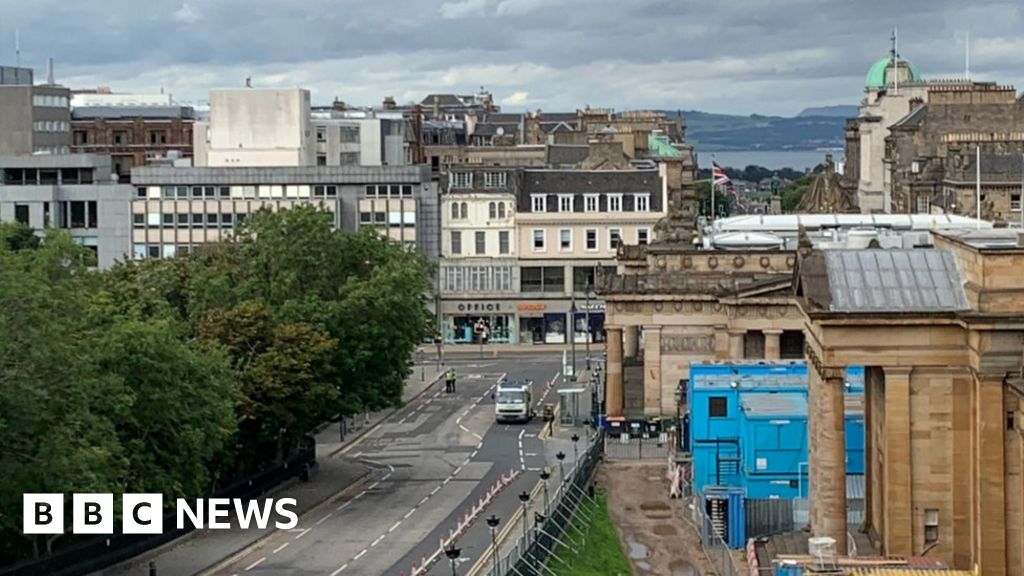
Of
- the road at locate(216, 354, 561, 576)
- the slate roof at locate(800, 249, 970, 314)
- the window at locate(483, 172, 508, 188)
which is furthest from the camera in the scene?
the window at locate(483, 172, 508, 188)

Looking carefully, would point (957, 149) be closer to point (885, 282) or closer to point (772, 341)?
point (772, 341)

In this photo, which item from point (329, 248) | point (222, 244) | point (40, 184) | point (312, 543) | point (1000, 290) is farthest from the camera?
point (40, 184)

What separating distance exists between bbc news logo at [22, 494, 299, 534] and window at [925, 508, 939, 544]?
25.6m

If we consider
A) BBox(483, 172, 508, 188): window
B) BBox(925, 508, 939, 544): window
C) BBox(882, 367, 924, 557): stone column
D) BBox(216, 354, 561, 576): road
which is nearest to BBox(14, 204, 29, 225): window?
BBox(483, 172, 508, 188): window

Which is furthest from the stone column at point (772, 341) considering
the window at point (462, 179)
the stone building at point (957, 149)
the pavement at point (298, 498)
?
the window at point (462, 179)

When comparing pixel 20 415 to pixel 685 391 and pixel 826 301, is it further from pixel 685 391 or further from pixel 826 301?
pixel 685 391

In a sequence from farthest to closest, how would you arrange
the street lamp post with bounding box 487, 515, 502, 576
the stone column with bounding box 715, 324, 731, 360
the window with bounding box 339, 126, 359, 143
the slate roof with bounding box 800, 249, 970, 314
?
the window with bounding box 339, 126, 359, 143, the stone column with bounding box 715, 324, 731, 360, the street lamp post with bounding box 487, 515, 502, 576, the slate roof with bounding box 800, 249, 970, 314

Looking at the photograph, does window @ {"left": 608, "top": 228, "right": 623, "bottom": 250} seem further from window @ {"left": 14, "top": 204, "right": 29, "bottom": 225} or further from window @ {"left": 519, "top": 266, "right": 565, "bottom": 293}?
window @ {"left": 14, "top": 204, "right": 29, "bottom": 225}

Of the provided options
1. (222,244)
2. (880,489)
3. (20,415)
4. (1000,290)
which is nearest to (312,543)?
(20,415)

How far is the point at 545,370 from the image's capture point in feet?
473

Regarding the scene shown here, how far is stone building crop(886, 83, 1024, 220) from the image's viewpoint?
493 feet

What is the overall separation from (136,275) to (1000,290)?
57344 mm

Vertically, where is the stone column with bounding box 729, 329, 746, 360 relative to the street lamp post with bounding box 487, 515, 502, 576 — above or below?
above

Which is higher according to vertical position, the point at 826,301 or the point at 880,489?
the point at 826,301
